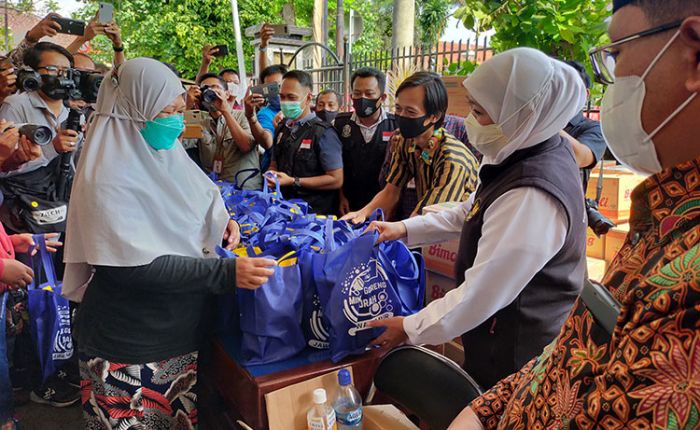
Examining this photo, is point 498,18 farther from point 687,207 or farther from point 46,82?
point 46,82

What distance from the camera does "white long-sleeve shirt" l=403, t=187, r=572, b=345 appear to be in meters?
1.20

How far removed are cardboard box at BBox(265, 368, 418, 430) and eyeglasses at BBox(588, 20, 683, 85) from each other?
104 centimetres

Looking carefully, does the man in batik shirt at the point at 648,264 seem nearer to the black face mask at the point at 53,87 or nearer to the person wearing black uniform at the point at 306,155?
the person wearing black uniform at the point at 306,155

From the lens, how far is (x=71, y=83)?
2.89 metres

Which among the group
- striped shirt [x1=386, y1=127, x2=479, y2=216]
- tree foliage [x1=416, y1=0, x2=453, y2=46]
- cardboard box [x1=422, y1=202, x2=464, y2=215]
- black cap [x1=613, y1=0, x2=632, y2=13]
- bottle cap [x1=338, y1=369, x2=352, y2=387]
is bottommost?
bottle cap [x1=338, y1=369, x2=352, y2=387]

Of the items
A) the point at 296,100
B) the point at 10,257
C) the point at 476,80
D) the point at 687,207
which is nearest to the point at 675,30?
the point at 687,207

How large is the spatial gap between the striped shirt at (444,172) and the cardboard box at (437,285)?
1.04 feet

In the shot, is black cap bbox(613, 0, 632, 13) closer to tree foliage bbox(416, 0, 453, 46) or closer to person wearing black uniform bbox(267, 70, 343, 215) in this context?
person wearing black uniform bbox(267, 70, 343, 215)

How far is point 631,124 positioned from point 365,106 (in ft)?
9.18

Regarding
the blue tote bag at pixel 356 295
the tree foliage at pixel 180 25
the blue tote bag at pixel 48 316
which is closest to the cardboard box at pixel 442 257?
the blue tote bag at pixel 356 295

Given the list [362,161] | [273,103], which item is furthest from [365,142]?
[273,103]

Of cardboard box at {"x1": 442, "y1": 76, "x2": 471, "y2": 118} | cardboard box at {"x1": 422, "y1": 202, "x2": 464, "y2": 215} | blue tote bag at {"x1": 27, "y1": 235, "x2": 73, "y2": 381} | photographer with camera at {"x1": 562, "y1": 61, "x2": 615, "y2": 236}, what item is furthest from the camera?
cardboard box at {"x1": 442, "y1": 76, "x2": 471, "y2": 118}

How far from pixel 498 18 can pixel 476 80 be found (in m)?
1.37

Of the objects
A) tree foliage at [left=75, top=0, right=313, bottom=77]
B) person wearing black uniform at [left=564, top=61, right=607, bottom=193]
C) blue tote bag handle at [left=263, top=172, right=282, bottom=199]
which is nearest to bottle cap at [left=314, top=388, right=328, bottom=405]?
blue tote bag handle at [left=263, top=172, right=282, bottom=199]
